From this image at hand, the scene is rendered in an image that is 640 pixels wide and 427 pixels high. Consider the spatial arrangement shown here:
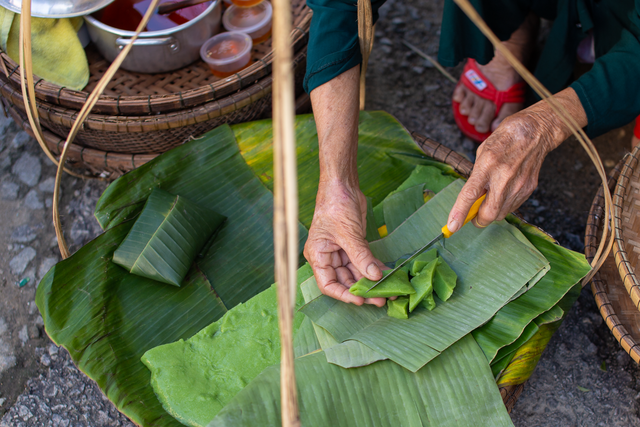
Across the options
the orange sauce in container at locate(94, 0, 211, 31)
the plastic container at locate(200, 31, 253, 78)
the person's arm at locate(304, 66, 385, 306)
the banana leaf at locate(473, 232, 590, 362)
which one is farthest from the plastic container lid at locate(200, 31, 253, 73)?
the banana leaf at locate(473, 232, 590, 362)

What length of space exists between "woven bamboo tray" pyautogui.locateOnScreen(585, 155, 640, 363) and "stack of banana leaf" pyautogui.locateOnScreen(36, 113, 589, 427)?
196 millimetres

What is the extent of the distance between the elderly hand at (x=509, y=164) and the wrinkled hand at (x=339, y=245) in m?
0.30

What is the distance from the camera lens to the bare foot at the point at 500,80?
2.58 meters

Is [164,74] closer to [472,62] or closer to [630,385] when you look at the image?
[472,62]

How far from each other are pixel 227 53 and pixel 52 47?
29.0 inches

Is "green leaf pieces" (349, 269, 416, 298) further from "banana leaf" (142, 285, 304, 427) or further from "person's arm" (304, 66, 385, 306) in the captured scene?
"banana leaf" (142, 285, 304, 427)

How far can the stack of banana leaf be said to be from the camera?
134 cm

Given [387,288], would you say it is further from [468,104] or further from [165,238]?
[468,104]

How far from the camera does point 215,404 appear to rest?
142 cm

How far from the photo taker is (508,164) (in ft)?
4.64

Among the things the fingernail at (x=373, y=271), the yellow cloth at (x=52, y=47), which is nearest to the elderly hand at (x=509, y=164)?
the fingernail at (x=373, y=271)

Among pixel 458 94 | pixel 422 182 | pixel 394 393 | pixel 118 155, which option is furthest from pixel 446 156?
pixel 118 155

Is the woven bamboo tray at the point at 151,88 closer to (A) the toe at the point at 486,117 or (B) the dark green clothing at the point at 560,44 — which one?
(B) the dark green clothing at the point at 560,44

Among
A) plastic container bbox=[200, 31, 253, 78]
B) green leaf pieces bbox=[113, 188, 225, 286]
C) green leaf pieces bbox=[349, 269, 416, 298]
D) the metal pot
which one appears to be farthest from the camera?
plastic container bbox=[200, 31, 253, 78]
